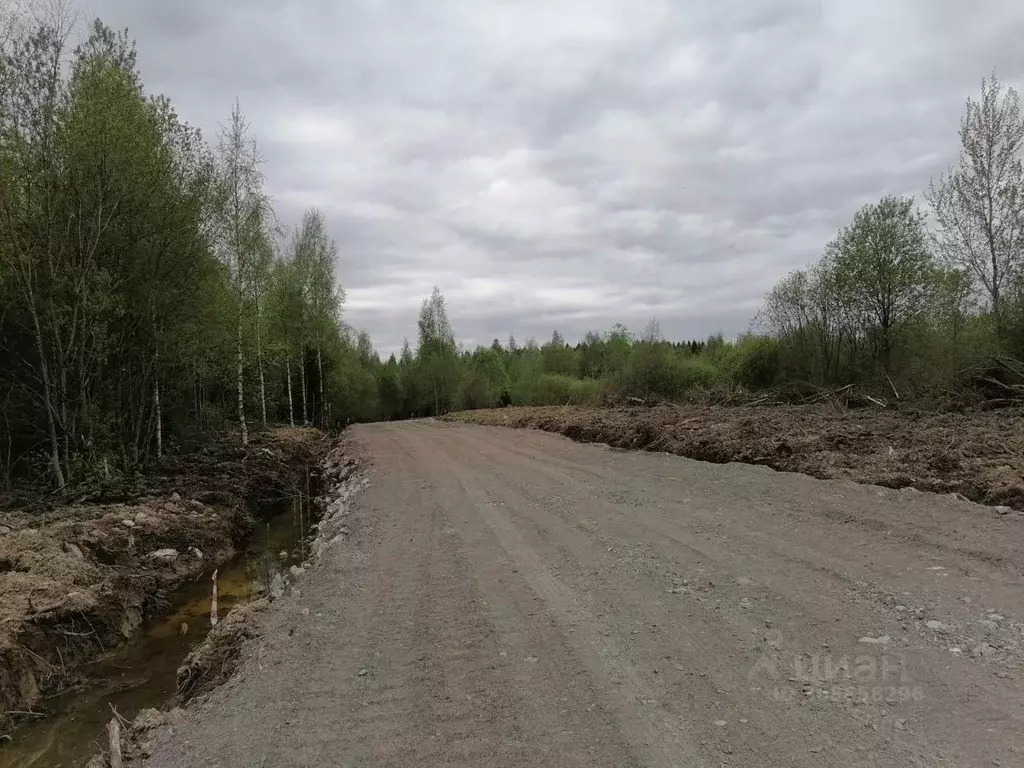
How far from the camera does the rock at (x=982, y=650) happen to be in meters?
3.93

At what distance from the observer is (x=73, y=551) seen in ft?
25.6

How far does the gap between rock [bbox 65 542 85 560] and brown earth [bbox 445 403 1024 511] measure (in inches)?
444

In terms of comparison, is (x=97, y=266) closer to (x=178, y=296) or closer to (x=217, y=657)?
(x=178, y=296)

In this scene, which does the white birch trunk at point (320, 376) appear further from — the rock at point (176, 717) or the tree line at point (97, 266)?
the rock at point (176, 717)

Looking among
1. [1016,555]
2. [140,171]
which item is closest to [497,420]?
[140,171]

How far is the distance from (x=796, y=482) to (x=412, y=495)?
7.07 meters

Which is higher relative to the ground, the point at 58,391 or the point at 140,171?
the point at 140,171

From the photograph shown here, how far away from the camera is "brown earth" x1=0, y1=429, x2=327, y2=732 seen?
19.0 ft

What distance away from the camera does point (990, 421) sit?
12.2m

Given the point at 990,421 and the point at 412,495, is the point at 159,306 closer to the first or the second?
the point at 412,495

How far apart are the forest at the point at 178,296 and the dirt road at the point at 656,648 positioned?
843cm

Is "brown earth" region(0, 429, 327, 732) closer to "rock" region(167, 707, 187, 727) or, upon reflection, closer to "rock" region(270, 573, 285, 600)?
"rock" region(270, 573, 285, 600)

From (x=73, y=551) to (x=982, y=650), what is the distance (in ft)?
32.1

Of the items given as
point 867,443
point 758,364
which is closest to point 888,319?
point 758,364
